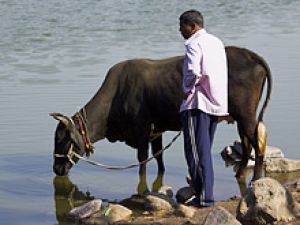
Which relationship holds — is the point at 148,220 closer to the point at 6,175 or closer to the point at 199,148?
the point at 199,148

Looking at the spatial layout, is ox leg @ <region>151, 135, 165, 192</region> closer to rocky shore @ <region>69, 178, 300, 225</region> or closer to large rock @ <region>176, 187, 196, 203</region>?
rocky shore @ <region>69, 178, 300, 225</region>

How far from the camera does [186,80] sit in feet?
30.7

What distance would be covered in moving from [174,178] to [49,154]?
2.11 metres

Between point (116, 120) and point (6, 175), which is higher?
point (116, 120)

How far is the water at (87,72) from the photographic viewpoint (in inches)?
450

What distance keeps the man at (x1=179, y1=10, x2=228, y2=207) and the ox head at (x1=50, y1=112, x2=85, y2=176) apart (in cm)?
217

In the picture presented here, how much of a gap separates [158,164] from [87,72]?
6.21 m

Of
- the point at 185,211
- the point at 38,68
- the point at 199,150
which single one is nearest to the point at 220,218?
the point at 185,211

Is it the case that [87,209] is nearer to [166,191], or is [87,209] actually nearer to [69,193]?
[166,191]

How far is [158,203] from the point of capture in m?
9.95

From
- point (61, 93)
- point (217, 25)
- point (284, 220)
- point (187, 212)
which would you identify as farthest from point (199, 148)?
point (217, 25)

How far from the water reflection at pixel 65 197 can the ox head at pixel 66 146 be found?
0.15 meters

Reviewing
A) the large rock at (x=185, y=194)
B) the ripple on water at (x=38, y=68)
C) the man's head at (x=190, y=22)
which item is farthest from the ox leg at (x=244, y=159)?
the ripple on water at (x=38, y=68)

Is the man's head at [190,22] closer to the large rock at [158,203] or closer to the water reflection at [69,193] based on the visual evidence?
the large rock at [158,203]
